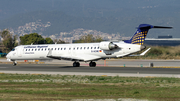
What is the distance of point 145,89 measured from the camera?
18875 millimetres

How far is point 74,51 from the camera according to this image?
4581cm

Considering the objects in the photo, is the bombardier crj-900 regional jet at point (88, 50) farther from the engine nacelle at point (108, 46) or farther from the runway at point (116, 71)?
the runway at point (116, 71)

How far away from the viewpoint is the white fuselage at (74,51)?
42.3m

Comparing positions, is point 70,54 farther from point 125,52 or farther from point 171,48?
point 171,48

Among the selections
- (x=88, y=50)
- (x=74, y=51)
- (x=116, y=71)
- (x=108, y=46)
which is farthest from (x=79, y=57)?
(x=116, y=71)

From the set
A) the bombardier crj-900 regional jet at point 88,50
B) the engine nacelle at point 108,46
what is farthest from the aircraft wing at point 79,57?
the engine nacelle at point 108,46

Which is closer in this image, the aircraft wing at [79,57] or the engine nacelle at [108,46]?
the engine nacelle at [108,46]

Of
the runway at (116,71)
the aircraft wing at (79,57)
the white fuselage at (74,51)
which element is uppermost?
the white fuselage at (74,51)

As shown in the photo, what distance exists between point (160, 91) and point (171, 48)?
2403 inches

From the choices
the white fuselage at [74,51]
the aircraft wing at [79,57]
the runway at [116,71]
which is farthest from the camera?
the aircraft wing at [79,57]

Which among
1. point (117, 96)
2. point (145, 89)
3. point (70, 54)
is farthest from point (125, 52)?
point (117, 96)

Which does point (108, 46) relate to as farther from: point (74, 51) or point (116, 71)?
point (116, 71)

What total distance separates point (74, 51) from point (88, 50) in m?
2.44

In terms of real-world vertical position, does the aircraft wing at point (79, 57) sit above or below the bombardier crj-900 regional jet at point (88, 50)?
below
